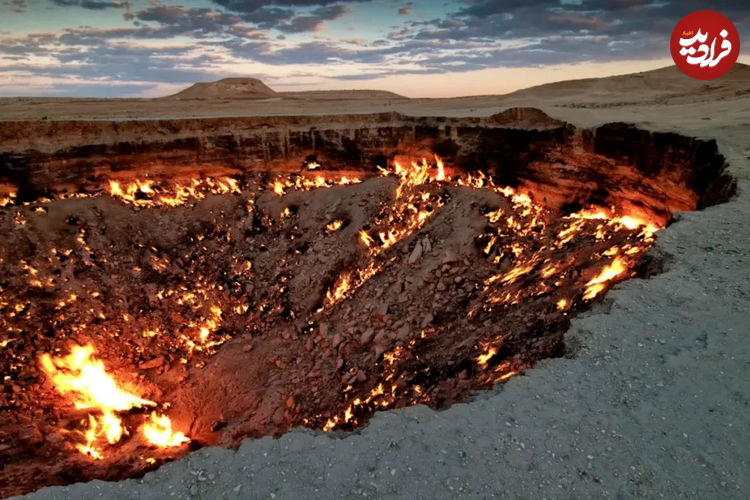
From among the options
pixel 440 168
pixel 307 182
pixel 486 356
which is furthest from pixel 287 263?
pixel 486 356

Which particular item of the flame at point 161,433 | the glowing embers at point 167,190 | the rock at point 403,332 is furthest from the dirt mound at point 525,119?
the flame at point 161,433

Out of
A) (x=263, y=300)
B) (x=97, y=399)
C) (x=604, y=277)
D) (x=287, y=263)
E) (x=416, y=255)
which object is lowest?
(x=97, y=399)

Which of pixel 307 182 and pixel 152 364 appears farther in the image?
pixel 307 182

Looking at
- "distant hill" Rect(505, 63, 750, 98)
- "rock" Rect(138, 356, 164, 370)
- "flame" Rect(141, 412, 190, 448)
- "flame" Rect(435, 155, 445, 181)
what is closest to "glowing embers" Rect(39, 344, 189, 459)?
"flame" Rect(141, 412, 190, 448)

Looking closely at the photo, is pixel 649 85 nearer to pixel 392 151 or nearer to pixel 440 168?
pixel 440 168

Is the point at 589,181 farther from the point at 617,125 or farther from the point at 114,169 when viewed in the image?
the point at 114,169

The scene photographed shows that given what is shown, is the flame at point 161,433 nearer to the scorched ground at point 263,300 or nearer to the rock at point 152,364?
the scorched ground at point 263,300

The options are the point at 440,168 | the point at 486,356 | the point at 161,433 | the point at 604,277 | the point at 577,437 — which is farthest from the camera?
the point at 440,168
